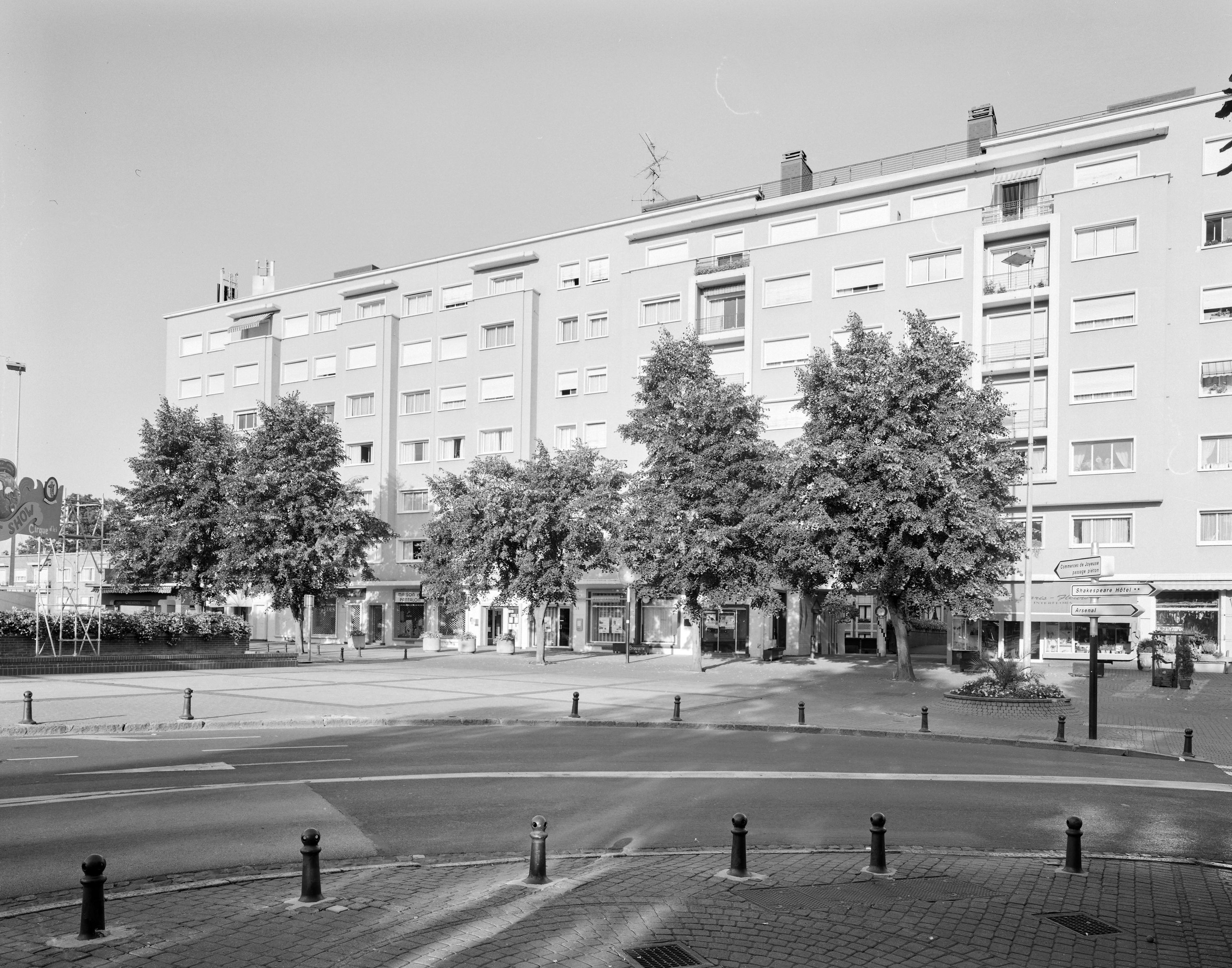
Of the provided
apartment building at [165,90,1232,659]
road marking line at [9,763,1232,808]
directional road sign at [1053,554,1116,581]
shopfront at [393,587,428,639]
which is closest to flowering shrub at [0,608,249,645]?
apartment building at [165,90,1232,659]

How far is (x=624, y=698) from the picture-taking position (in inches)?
1005

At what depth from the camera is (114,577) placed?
53438mm

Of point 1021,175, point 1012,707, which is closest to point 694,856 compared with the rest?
point 1012,707

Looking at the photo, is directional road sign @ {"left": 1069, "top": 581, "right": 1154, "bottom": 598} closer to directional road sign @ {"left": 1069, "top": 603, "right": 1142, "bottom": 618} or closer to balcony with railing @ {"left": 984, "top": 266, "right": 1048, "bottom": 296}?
directional road sign @ {"left": 1069, "top": 603, "right": 1142, "bottom": 618}

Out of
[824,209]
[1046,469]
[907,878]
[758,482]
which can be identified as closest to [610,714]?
[907,878]

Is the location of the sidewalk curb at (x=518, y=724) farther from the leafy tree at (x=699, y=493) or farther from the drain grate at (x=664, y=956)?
the leafy tree at (x=699, y=493)

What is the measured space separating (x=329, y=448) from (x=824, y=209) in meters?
26.7

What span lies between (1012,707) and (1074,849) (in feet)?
49.6

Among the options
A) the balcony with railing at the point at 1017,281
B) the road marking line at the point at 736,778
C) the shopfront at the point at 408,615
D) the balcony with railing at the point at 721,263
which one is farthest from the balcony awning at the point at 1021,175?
the shopfront at the point at 408,615

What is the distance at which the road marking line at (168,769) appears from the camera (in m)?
12.9

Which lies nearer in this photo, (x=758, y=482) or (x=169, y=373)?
(x=758, y=482)

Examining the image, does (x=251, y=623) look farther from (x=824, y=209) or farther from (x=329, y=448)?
(x=824, y=209)

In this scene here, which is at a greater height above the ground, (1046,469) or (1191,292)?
(1191,292)

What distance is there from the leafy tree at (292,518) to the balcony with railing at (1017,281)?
2986cm
